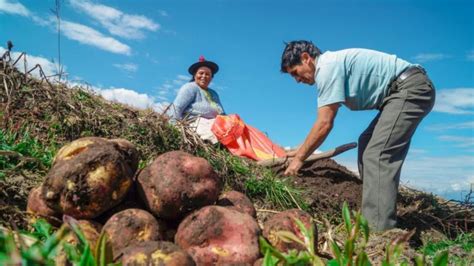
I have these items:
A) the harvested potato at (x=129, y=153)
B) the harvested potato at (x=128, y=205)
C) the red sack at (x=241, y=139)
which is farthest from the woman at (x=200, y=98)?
the harvested potato at (x=128, y=205)

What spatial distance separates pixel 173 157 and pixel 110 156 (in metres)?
0.33

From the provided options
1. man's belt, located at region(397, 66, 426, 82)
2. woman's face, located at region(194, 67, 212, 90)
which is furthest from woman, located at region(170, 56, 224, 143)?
man's belt, located at region(397, 66, 426, 82)

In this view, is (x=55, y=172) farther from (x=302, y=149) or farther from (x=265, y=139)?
(x=265, y=139)

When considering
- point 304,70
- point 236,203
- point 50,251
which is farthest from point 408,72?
point 50,251

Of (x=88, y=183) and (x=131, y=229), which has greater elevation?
(x=88, y=183)

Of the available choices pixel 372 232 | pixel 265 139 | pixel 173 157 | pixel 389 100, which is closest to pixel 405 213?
pixel 372 232

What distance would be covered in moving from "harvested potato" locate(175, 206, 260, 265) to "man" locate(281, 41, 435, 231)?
2.26 meters

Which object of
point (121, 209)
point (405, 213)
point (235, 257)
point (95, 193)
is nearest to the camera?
point (235, 257)

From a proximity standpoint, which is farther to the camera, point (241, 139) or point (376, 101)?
point (241, 139)

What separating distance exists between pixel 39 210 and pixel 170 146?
2.29m

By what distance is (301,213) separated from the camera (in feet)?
7.98

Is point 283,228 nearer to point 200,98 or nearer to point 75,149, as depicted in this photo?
point 75,149

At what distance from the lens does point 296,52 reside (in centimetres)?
458

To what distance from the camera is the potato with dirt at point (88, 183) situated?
86.6 inches
